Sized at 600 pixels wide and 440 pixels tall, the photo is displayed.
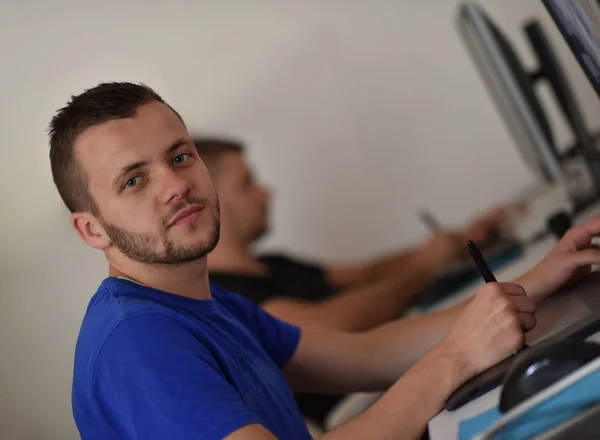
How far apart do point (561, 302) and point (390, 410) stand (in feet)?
0.98

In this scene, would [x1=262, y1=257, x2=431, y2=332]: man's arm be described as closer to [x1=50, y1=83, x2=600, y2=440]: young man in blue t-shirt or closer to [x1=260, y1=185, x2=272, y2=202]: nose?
[x1=260, y1=185, x2=272, y2=202]: nose

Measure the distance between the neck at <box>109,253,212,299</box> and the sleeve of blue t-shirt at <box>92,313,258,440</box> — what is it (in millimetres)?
132

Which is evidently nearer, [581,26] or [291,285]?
[581,26]

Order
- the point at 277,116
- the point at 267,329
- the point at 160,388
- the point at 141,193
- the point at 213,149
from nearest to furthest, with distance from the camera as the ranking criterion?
the point at 160,388, the point at 141,193, the point at 267,329, the point at 213,149, the point at 277,116

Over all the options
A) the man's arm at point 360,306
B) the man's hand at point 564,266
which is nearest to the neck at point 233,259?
the man's arm at point 360,306

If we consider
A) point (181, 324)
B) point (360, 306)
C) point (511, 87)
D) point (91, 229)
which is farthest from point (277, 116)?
point (181, 324)

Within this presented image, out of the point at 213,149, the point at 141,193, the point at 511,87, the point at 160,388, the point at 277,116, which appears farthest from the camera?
the point at 277,116

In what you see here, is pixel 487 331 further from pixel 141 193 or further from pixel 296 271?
pixel 296 271

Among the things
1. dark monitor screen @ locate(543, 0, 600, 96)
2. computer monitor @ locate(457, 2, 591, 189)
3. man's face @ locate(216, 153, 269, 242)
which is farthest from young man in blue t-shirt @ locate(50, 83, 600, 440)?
man's face @ locate(216, 153, 269, 242)

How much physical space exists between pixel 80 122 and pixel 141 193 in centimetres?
13

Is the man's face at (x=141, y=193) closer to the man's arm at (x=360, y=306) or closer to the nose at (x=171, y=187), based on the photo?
the nose at (x=171, y=187)

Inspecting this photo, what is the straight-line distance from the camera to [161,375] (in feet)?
2.46

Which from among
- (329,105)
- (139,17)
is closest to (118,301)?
(139,17)

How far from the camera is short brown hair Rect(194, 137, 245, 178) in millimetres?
1853
